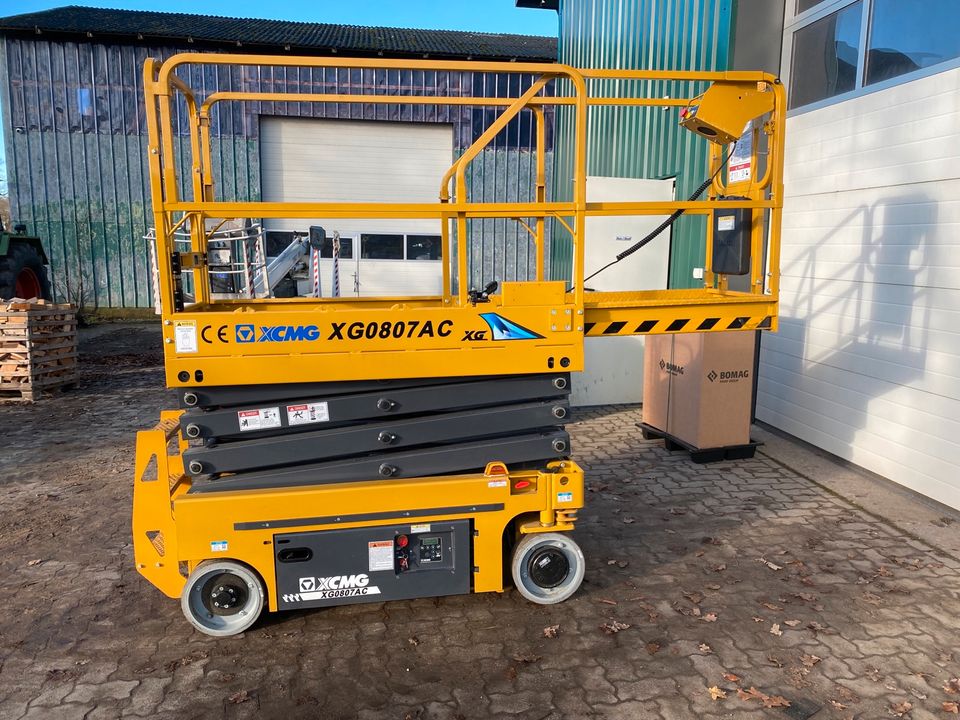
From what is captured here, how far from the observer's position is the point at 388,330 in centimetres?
358

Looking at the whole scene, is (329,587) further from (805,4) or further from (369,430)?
(805,4)

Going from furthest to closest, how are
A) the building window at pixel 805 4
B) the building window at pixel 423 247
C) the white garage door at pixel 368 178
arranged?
the building window at pixel 423 247 → the white garage door at pixel 368 178 → the building window at pixel 805 4

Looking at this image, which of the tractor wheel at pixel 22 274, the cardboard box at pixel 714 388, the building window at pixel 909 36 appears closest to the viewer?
the building window at pixel 909 36

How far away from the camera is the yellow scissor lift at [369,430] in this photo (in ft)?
11.5

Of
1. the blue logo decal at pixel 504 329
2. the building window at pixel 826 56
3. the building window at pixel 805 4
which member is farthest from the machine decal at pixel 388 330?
the building window at pixel 805 4

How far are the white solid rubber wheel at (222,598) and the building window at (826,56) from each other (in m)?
6.44

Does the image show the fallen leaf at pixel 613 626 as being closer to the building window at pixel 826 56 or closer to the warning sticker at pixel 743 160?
the warning sticker at pixel 743 160

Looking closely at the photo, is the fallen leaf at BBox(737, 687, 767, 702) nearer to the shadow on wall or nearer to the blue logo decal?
the blue logo decal

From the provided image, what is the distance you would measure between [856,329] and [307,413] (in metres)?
5.10

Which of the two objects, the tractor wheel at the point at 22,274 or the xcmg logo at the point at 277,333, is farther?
the tractor wheel at the point at 22,274

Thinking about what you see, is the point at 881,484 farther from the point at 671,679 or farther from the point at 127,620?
the point at 127,620

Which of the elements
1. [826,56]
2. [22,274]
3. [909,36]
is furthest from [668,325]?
[22,274]

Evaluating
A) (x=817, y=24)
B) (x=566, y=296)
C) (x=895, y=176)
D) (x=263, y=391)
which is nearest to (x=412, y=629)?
(x=263, y=391)

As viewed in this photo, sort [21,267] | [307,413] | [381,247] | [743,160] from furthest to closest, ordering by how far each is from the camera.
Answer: [381,247], [21,267], [743,160], [307,413]
